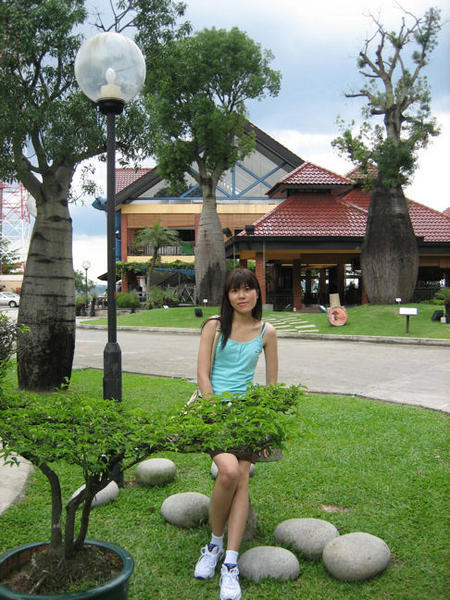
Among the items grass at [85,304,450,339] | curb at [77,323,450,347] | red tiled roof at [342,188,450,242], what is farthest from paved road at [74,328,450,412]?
red tiled roof at [342,188,450,242]

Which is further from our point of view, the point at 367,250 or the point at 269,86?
the point at 269,86

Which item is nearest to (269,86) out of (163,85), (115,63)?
(163,85)

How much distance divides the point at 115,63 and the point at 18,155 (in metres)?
3.74

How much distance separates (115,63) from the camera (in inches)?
189

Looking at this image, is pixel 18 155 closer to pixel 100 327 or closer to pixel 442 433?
pixel 442 433

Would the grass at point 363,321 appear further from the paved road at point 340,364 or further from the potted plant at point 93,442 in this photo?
the potted plant at point 93,442

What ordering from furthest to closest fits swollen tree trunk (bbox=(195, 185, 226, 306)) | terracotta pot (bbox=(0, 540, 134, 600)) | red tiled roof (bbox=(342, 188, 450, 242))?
red tiled roof (bbox=(342, 188, 450, 242)), swollen tree trunk (bbox=(195, 185, 226, 306)), terracotta pot (bbox=(0, 540, 134, 600))

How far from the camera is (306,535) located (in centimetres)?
338

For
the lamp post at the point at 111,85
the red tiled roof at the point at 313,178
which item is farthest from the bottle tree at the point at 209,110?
the lamp post at the point at 111,85

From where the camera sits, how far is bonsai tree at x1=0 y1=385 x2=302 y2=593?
8.24 feet

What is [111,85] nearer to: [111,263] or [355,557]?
[111,263]

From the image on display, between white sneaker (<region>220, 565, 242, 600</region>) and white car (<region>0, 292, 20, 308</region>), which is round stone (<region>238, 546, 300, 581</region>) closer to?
white sneaker (<region>220, 565, 242, 600</region>)

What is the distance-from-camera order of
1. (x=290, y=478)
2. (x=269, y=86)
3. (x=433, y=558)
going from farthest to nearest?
1. (x=269, y=86)
2. (x=290, y=478)
3. (x=433, y=558)

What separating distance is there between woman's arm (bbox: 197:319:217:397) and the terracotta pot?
3.66 feet
